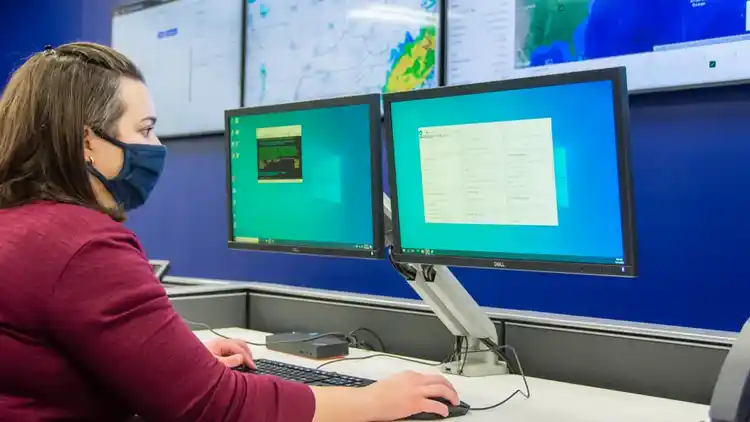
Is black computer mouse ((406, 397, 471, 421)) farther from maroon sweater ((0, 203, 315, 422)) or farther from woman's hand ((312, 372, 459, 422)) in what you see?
maroon sweater ((0, 203, 315, 422))

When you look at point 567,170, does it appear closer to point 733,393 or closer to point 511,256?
point 511,256

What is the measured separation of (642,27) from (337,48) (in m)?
1.03

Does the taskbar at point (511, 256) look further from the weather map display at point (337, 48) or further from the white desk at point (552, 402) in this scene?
the weather map display at point (337, 48)

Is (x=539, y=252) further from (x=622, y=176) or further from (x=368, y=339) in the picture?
(x=368, y=339)

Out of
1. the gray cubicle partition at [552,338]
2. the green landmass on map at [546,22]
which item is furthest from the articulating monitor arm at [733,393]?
the green landmass on map at [546,22]

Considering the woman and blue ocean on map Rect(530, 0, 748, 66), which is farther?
blue ocean on map Rect(530, 0, 748, 66)

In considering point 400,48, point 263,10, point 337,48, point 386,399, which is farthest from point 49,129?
point 263,10

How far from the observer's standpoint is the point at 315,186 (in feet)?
5.49

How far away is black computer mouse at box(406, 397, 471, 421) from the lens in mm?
1198

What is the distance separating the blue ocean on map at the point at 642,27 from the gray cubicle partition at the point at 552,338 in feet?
2.48

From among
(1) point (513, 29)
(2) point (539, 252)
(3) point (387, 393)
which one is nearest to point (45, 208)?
(3) point (387, 393)

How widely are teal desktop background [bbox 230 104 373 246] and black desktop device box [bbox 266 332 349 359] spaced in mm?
219

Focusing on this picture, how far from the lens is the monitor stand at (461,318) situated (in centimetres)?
154

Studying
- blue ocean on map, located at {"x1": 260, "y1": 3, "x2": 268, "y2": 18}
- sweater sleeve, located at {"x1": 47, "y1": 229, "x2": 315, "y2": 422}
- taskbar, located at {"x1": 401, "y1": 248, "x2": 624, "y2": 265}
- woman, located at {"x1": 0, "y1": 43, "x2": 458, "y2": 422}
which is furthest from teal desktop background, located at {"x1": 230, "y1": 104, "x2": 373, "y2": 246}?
blue ocean on map, located at {"x1": 260, "y1": 3, "x2": 268, "y2": 18}
